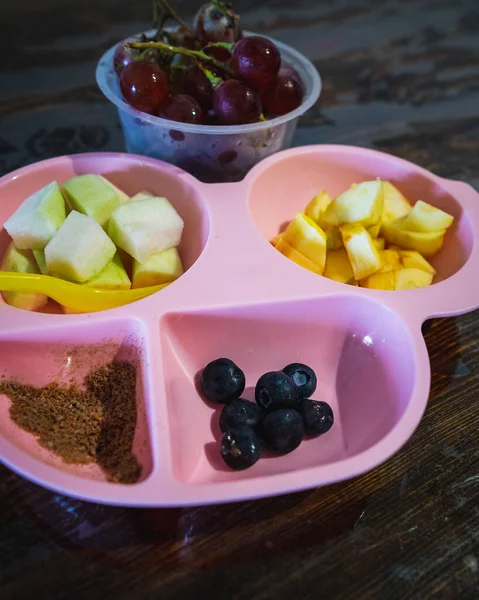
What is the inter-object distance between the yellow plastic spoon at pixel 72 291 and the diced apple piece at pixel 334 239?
1.22 feet

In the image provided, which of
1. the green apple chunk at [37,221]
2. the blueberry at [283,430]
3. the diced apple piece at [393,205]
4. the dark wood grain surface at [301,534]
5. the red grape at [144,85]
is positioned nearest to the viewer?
the dark wood grain surface at [301,534]

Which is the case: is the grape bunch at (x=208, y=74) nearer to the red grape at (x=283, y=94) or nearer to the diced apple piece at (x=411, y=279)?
the red grape at (x=283, y=94)

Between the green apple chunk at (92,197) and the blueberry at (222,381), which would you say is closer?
the blueberry at (222,381)

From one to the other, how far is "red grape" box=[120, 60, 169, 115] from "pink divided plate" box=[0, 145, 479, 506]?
0.12 m

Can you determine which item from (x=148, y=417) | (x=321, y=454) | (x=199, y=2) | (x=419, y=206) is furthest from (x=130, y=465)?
(x=199, y=2)

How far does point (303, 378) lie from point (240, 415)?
0.14 meters

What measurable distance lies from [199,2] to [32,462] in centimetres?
191

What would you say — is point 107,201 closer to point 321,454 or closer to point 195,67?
point 195,67

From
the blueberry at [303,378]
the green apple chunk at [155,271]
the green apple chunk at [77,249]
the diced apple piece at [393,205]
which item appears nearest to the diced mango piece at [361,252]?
the diced apple piece at [393,205]

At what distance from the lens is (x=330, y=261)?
112cm

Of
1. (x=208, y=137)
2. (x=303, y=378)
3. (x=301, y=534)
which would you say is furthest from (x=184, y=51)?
(x=301, y=534)

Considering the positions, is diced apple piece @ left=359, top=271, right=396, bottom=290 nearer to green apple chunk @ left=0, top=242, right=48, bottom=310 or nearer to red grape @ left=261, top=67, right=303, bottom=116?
red grape @ left=261, top=67, right=303, bottom=116

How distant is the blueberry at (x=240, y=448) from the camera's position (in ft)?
2.62

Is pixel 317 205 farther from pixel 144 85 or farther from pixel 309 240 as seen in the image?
pixel 144 85
